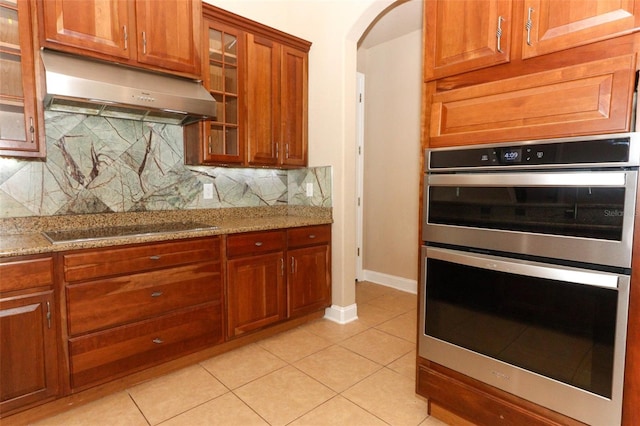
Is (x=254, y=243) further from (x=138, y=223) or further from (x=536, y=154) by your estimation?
(x=536, y=154)

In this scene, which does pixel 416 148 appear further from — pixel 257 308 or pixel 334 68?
pixel 257 308

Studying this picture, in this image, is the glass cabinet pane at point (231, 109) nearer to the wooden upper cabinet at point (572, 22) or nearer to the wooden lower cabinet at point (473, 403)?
the wooden upper cabinet at point (572, 22)

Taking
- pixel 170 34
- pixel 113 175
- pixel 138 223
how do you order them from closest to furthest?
pixel 170 34
pixel 113 175
pixel 138 223

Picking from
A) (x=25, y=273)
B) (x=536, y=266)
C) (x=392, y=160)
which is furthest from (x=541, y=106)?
(x=392, y=160)

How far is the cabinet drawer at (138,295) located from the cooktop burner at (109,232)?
0.78 ft

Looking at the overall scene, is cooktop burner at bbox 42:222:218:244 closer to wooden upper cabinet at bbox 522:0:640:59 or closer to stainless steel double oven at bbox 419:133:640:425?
stainless steel double oven at bbox 419:133:640:425

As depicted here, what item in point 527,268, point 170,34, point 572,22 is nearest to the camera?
point 572,22

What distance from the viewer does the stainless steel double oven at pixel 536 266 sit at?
3.99 feet

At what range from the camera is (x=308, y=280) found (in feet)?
9.74

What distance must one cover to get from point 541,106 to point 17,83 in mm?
2573

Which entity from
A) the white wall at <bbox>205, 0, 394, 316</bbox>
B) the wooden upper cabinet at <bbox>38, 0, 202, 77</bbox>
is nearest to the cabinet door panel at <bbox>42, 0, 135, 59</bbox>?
the wooden upper cabinet at <bbox>38, 0, 202, 77</bbox>

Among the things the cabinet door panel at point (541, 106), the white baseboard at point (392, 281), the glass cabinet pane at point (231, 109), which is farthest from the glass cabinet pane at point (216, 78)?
the white baseboard at point (392, 281)

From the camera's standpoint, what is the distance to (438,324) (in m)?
1.71

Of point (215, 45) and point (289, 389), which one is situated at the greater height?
point (215, 45)
